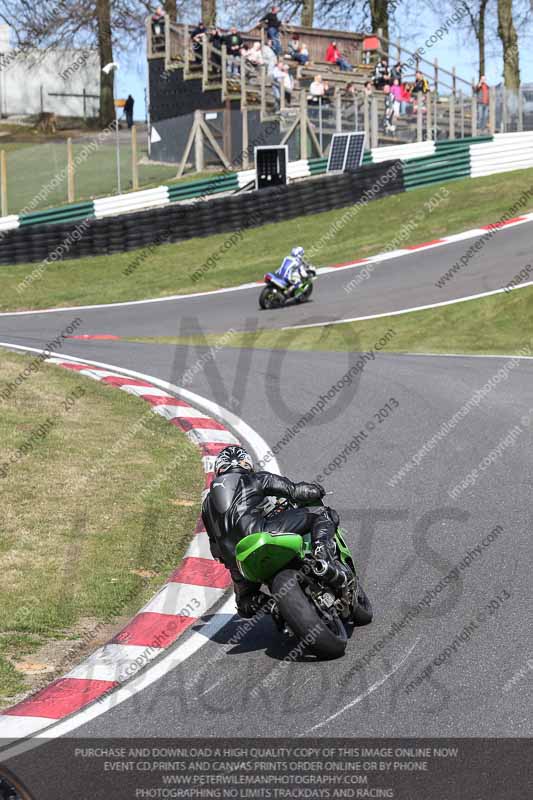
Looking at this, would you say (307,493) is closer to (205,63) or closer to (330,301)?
(330,301)

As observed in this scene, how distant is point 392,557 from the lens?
698cm

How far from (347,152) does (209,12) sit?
47.3 ft

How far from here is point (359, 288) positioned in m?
22.0

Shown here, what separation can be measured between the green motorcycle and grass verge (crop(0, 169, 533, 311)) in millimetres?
18513

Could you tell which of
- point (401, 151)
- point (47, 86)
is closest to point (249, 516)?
point (401, 151)

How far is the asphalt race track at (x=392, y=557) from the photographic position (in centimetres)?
484

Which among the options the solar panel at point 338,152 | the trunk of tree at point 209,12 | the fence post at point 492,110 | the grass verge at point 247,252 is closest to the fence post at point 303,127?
the solar panel at point 338,152

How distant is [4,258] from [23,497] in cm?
1782

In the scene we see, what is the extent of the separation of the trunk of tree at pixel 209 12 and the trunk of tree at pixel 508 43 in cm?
1040

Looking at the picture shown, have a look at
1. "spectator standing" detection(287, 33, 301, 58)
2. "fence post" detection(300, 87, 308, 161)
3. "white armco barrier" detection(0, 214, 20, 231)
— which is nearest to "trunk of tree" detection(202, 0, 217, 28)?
"spectator standing" detection(287, 33, 301, 58)

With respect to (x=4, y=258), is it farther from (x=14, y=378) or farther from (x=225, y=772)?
(x=225, y=772)

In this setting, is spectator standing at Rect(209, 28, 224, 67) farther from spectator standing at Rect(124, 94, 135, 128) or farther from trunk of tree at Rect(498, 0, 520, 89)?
spectator standing at Rect(124, 94, 135, 128)

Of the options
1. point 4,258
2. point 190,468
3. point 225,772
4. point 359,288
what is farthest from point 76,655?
point 4,258

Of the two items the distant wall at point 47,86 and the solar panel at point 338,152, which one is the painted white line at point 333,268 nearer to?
the solar panel at point 338,152
